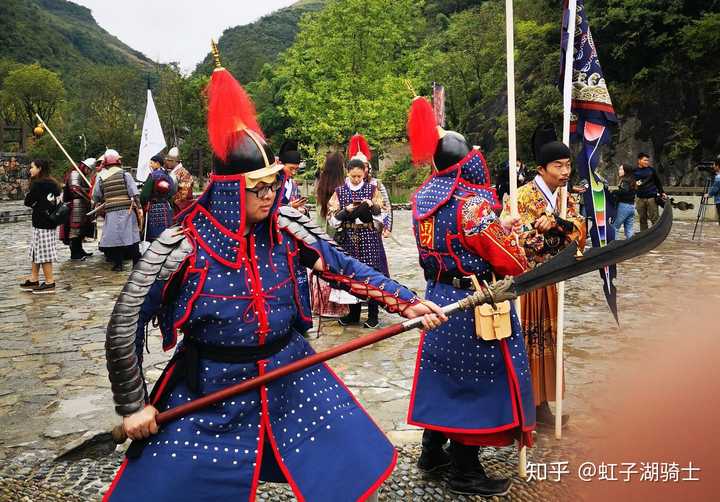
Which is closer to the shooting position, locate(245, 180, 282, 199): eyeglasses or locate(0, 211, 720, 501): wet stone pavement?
locate(245, 180, 282, 199): eyeglasses

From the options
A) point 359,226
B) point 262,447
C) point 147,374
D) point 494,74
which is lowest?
point 147,374

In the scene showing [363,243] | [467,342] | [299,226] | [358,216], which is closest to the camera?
[299,226]

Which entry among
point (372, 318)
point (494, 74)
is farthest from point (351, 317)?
point (494, 74)

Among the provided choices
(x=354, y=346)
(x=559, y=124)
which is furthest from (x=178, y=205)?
(x=559, y=124)

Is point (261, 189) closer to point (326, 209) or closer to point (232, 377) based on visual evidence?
point (232, 377)

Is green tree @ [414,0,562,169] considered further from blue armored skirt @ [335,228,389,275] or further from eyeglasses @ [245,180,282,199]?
eyeglasses @ [245,180,282,199]

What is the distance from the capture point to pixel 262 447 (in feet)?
8.34

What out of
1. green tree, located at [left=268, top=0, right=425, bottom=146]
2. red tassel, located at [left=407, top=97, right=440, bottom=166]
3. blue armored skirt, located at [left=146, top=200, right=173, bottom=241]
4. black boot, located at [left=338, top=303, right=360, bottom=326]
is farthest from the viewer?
green tree, located at [left=268, top=0, right=425, bottom=146]

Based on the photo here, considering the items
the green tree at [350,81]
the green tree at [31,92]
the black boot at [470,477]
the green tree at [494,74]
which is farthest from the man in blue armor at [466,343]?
the green tree at [31,92]

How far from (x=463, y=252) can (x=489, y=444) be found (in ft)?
3.61

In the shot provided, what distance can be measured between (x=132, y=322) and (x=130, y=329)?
0.03 m

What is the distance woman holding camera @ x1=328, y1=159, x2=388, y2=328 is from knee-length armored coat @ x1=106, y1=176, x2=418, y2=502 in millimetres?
4367

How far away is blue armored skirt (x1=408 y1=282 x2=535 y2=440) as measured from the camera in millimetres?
3561

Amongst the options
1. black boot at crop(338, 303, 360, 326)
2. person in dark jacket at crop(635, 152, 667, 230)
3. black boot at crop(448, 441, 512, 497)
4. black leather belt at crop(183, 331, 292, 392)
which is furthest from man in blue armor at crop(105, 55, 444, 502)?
person in dark jacket at crop(635, 152, 667, 230)
